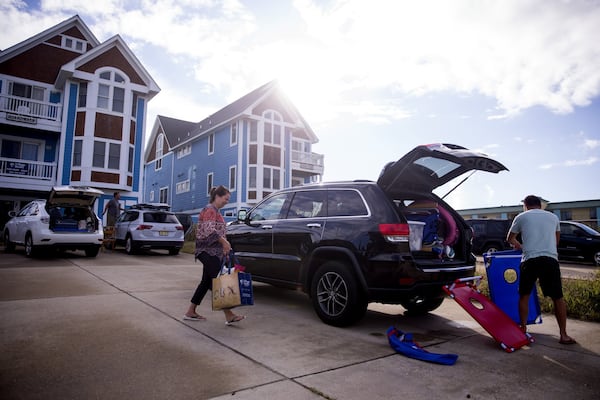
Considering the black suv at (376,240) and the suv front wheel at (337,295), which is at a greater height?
the black suv at (376,240)

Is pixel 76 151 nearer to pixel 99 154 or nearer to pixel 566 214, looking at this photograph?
pixel 99 154

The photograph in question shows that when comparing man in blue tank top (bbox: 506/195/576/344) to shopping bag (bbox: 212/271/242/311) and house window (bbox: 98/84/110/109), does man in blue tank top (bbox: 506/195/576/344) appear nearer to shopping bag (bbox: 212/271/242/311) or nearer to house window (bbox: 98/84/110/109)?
shopping bag (bbox: 212/271/242/311)

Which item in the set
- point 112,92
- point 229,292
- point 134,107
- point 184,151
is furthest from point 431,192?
point 184,151

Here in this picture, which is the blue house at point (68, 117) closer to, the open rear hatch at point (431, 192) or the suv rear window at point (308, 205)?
the suv rear window at point (308, 205)

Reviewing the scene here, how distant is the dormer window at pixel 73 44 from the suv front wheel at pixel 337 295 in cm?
2435

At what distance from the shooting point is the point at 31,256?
11539 millimetres

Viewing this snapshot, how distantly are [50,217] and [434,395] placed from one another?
11420mm

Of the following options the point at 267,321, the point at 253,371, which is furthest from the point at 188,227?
the point at 253,371

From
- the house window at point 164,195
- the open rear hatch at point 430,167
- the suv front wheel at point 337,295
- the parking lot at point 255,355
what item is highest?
the house window at point 164,195

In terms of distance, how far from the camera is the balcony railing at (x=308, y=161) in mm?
30444

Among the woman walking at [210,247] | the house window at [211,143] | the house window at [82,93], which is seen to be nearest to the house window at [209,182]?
the house window at [211,143]

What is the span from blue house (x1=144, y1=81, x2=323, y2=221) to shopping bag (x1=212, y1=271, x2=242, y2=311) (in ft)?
69.9

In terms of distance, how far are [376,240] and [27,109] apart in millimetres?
21807

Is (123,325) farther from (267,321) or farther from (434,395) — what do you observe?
(434,395)
